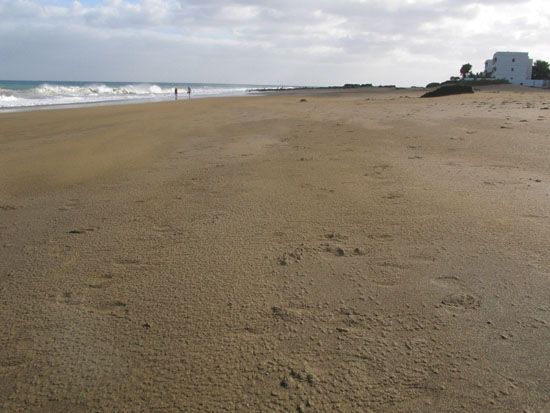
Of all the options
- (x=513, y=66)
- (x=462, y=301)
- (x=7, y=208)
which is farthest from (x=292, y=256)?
(x=513, y=66)

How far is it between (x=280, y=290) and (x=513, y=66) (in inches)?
3138

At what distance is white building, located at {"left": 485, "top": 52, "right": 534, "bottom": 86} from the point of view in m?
66.6

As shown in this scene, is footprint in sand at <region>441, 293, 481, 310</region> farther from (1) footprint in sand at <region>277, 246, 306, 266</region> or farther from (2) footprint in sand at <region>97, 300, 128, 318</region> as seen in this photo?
(2) footprint in sand at <region>97, 300, 128, 318</region>

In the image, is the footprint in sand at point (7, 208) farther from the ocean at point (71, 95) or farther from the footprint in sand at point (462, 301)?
the ocean at point (71, 95)

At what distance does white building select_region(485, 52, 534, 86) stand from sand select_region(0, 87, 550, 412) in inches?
2968

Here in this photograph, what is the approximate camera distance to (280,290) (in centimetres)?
219

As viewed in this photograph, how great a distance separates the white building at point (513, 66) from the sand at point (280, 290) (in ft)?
247

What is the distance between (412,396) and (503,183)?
3.07m

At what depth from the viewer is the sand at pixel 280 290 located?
5.10 ft

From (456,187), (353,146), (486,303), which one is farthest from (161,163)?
(486,303)

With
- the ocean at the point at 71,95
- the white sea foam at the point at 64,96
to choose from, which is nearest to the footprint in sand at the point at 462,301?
the ocean at the point at 71,95

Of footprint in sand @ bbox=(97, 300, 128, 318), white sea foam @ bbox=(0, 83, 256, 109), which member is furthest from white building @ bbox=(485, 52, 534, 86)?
footprint in sand @ bbox=(97, 300, 128, 318)

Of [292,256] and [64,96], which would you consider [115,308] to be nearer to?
[292,256]

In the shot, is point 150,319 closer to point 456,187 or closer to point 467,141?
point 456,187
